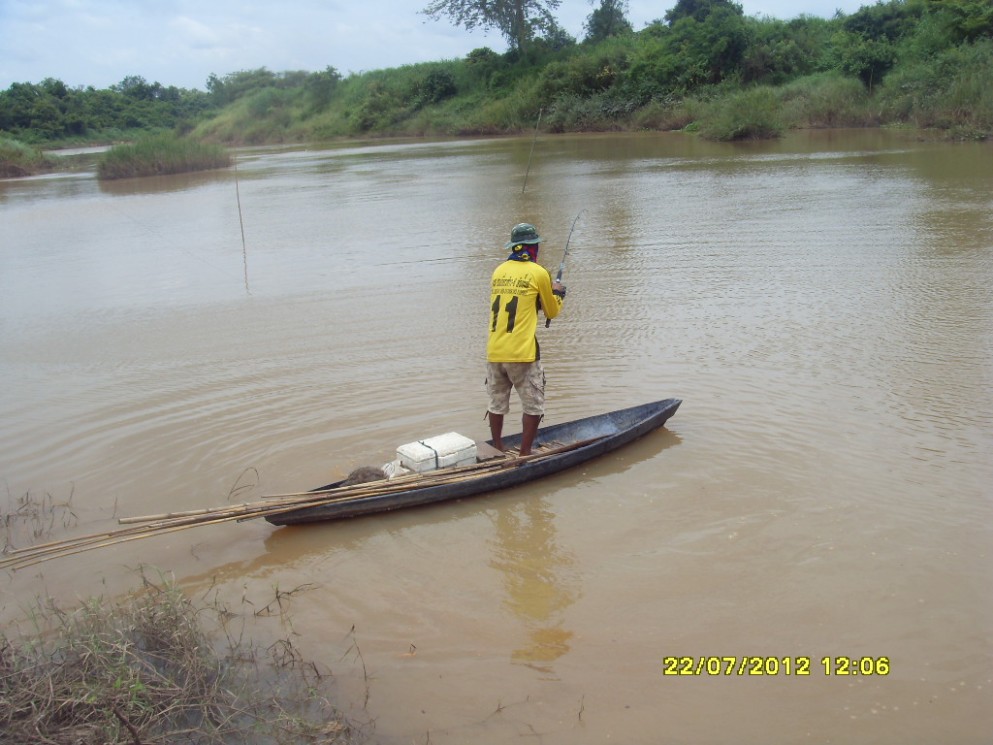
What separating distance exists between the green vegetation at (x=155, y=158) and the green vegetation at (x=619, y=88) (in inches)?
327

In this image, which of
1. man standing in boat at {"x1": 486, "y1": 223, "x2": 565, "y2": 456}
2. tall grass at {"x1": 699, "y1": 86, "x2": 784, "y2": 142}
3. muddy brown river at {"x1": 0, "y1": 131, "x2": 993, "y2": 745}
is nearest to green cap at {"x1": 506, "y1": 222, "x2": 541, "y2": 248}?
man standing in boat at {"x1": 486, "y1": 223, "x2": 565, "y2": 456}

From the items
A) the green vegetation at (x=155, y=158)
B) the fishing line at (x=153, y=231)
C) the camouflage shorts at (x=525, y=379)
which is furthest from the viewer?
the green vegetation at (x=155, y=158)

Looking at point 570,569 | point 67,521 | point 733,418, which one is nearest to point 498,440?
point 570,569

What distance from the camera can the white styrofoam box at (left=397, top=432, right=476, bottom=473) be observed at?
5.32m

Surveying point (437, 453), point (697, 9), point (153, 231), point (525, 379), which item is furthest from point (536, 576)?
point (697, 9)

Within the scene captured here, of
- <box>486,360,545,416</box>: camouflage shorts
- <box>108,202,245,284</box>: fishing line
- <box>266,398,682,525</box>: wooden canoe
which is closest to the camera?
<box>266,398,682,525</box>: wooden canoe

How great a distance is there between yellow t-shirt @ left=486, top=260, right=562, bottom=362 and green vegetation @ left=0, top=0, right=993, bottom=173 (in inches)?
823

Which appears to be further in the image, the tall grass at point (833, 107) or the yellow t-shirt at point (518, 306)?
the tall grass at point (833, 107)

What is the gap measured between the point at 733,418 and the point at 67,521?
4.57 m

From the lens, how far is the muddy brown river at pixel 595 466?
373 centimetres

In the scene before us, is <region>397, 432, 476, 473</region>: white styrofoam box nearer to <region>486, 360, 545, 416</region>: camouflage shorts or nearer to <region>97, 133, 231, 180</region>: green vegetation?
<region>486, 360, 545, 416</region>: camouflage shorts

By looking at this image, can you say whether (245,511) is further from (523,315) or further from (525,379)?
(523,315)

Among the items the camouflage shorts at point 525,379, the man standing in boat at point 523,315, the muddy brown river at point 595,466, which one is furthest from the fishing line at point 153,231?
the man standing in boat at point 523,315
